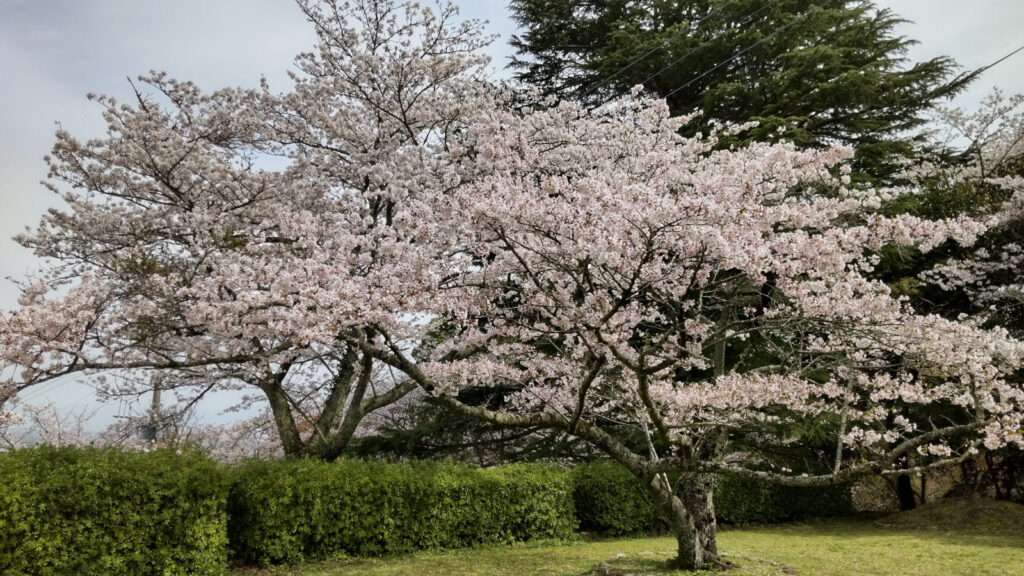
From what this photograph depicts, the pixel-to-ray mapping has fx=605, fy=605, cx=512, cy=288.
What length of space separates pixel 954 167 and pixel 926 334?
9.76 metres

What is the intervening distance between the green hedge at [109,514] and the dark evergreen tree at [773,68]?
1032 cm

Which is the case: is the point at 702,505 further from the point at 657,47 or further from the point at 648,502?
the point at 657,47

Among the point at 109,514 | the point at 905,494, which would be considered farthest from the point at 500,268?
the point at 905,494

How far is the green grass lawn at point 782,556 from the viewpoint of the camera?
6836mm

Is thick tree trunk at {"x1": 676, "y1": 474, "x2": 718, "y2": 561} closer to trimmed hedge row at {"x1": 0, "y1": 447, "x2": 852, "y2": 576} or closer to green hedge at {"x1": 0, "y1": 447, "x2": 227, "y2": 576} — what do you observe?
trimmed hedge row at {"x1": 0, "y1": 447, "x2": 852, "y2": 576}

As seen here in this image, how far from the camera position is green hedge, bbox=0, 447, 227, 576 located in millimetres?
5023

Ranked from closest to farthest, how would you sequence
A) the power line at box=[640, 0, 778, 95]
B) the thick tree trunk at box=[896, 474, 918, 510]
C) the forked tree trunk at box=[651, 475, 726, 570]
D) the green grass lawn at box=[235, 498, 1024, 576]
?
the forked tree trunk at box=[651, 475, 726, 570] → the green grass lawn at box=[235, 498, 1024, 576] → the power line at box=[640, 0, 778, 95] → the thick tree trunk at box=[896, 474, 918, 510]

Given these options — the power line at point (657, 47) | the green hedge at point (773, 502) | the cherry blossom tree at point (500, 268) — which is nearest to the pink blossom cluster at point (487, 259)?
the cherry blossom tree at point (500, 268)

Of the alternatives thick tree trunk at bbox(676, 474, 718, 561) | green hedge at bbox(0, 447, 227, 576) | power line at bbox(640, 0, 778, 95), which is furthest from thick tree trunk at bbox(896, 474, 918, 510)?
green hedge at bbox(0, 447, 227, 576)

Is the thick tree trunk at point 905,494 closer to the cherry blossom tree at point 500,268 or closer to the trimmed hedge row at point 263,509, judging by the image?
the cherry blossom tree at point 500,268

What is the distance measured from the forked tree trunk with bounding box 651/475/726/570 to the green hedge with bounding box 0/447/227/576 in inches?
180

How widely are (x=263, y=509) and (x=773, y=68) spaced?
42.6 feet

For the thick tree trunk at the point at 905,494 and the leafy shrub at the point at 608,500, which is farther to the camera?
the thick tree trunk at the point at 905,494

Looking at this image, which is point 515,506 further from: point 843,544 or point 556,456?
point 843,544
